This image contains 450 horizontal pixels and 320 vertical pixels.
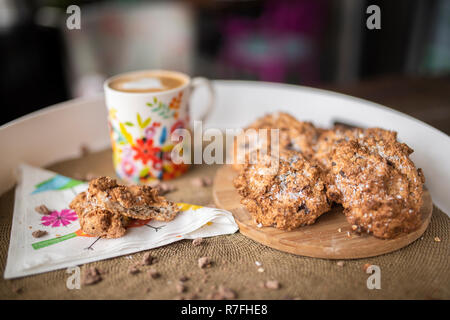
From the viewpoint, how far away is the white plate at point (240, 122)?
3.24 ft

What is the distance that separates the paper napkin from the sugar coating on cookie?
173 mm

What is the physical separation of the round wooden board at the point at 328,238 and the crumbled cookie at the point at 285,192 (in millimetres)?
19

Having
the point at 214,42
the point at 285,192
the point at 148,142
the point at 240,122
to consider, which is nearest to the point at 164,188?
the point at 148,142

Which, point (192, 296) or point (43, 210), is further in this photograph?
point (43, 210)

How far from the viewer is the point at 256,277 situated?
0.75m

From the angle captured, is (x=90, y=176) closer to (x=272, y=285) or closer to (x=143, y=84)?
(x=143, y=84)

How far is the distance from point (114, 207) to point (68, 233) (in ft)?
0.37

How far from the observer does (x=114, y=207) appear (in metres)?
0.83

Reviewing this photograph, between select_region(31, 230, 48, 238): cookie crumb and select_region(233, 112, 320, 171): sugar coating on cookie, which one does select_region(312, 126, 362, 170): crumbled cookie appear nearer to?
select_region(233, 112, 320, 171): sugar coating on cookie

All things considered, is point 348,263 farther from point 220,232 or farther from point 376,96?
point 376,96

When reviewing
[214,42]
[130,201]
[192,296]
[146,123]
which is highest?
[214,42]
